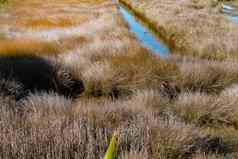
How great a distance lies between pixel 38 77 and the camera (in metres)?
7.45

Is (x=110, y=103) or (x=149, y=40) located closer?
(x=110, y=103)

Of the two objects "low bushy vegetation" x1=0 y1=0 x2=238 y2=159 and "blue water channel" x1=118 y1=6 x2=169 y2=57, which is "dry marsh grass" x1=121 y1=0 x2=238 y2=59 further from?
"low bushy vegetation" x1=0 y1=0 x2=238 y2=159

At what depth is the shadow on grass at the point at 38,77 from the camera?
22.9 feet

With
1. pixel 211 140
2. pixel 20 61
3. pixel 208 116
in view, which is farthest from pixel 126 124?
pixel 20 61

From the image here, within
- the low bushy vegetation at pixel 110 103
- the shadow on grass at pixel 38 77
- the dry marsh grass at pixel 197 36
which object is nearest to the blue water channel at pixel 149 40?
the dry marsh grass at pixel 197 36

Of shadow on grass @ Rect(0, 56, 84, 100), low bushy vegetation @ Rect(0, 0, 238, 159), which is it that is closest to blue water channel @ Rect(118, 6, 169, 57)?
low bushy vegetation @ Rect(0, 0, 238, 159)

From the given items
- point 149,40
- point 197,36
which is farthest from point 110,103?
point 149,40

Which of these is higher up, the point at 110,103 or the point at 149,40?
the point at 110,103

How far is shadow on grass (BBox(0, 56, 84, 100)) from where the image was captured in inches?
275

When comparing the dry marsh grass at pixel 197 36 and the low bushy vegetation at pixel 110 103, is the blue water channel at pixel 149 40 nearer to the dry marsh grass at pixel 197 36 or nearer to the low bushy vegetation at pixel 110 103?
the dry marsh grass at pixel 197 36

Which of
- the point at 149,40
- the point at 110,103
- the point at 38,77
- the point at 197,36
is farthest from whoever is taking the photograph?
the point at 149,40

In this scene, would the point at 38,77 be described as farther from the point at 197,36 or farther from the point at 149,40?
the point at 197,36

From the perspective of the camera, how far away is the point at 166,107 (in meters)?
6.03

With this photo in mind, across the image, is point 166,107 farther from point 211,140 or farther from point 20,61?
point 20,61
